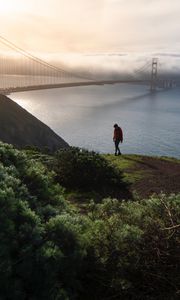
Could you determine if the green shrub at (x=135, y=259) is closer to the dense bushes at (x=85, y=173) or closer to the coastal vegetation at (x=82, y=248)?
the coastal vegetation at (x=82, y=248)

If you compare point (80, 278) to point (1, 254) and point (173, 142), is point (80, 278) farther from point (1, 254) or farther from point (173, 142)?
point (173, 142)

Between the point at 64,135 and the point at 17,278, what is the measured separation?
3021 inches

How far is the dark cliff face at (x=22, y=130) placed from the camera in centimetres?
3509

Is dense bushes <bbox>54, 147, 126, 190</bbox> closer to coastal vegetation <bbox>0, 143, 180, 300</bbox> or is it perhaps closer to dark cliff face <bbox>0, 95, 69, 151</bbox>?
coastal vegetation <bbox>0, 143, 180, 300</bbox>

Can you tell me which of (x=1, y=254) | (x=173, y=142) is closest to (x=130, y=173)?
(x=1, y=254)

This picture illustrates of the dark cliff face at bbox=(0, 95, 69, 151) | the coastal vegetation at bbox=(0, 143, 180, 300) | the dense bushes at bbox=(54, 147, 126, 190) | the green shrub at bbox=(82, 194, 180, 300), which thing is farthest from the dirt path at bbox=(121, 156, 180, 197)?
the dark cliff face at bbox=(0, 95, 69, 151)

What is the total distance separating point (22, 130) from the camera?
3659cm

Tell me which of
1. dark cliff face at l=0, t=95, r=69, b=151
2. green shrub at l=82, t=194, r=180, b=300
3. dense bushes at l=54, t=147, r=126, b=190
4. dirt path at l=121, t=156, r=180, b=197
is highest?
green shrub at l=82, t=194, r=180, b=300

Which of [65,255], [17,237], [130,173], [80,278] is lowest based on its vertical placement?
[130,173]

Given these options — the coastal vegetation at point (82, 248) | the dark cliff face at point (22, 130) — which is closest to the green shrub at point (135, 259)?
the coastal vegetation at point (82, 248)

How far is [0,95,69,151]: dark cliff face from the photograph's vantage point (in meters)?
35.1

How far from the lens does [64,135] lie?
81.2m

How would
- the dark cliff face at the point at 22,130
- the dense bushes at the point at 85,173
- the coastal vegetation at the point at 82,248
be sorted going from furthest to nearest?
the dark cliff face at the point at 22,130, the dense bushes at the point at 85,173, the coastal vegetation at the point at 82,248

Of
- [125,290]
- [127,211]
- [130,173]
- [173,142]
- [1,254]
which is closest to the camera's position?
[1,254]
